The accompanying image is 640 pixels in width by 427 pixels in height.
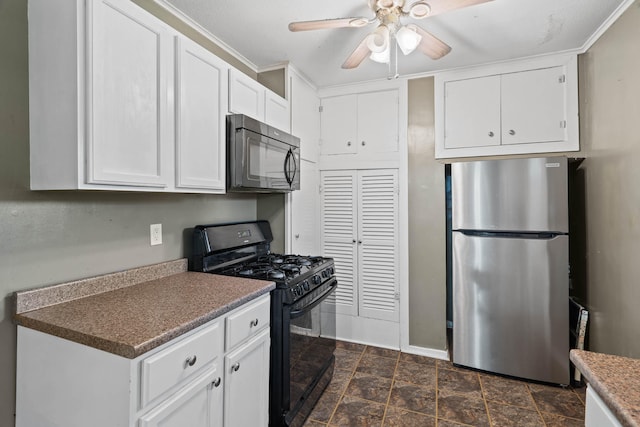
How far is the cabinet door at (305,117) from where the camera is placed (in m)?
2.73

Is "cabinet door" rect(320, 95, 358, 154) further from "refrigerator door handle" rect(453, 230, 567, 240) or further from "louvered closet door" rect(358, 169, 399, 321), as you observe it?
"refrigerator door handle" rect(453, 230, 567, 240)

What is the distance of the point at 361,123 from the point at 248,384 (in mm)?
2387

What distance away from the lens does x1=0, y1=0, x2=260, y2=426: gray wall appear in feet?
4.00

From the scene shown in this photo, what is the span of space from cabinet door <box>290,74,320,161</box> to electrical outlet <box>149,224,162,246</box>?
1.32m

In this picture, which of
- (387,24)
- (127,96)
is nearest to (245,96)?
(127,96)

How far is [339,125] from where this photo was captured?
314 cm

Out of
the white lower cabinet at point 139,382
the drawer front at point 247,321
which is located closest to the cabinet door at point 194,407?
the white lower cabinet at point 139,382

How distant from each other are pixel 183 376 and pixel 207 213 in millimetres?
1251

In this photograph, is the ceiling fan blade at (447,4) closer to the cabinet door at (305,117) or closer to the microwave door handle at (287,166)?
the microwave door handle at (287,166)

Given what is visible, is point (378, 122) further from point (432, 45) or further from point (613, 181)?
point (613, 181)

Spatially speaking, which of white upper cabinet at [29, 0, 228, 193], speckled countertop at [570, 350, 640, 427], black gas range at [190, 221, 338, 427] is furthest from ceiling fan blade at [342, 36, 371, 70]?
speckled countertop at [570, 350, 640, 427]

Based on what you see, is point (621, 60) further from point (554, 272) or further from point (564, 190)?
point (554, 272)

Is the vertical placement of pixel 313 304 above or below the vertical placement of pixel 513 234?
below

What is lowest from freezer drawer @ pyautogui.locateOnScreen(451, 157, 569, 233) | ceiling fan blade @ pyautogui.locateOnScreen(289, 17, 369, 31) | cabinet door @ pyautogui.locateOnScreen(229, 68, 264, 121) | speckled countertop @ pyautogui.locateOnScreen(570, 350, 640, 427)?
speckled countertop @ pyautogui.locateOnScreen(570, 350, 640, 427)
